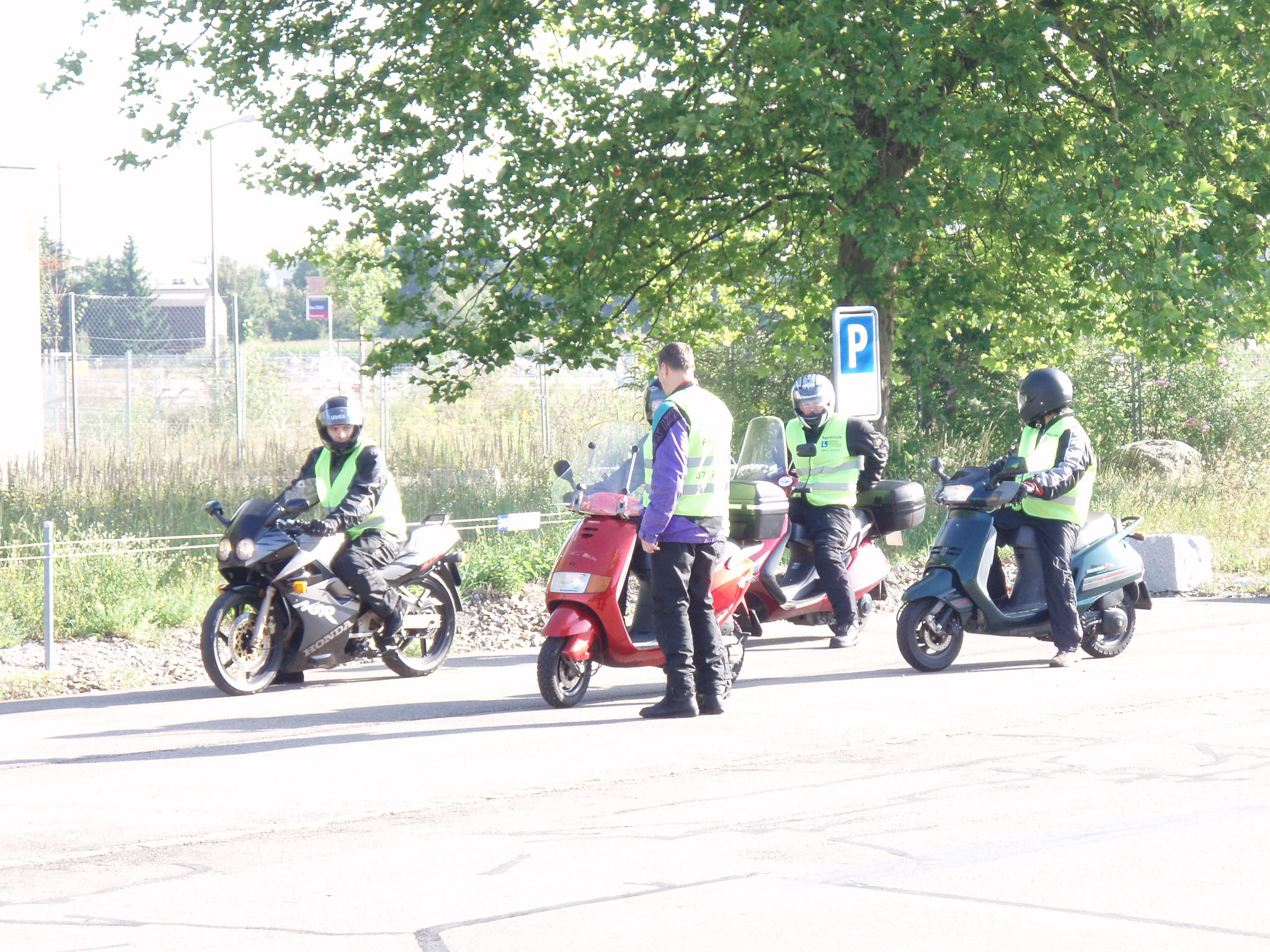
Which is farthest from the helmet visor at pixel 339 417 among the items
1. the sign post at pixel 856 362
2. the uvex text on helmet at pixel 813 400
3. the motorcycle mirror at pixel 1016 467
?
the sign post at pixel 856 362

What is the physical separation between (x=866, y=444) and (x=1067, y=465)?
202cm

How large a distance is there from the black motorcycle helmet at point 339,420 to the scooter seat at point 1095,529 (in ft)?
15.8

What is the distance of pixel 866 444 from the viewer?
12164mm

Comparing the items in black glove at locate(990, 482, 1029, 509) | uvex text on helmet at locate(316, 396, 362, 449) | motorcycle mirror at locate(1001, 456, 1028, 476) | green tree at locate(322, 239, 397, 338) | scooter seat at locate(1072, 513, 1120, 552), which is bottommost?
scooter seat at locate(1072, 513, 1120, 552)

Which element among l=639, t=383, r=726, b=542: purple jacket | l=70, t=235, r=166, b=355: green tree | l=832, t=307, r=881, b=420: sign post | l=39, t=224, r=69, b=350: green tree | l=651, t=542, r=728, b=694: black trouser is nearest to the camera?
l=639, t=383, r=726, b=542: purple jacket

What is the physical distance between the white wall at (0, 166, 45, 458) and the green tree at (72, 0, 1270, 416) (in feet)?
30.5

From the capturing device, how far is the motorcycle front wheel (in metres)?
9.85

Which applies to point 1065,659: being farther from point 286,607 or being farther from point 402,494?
point 402,494

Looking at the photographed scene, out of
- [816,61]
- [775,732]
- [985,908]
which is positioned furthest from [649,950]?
[816,61]

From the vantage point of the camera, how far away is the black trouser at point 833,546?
11.8 meters

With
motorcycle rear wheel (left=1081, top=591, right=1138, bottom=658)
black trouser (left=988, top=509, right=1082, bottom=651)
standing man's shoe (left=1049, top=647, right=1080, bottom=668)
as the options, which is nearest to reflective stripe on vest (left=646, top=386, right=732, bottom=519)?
black trouser (left=988, top=509, right=1082, bottom=651)

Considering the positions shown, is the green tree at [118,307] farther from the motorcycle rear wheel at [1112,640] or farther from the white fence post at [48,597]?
the motorcycle rear wheel at [1112,640]

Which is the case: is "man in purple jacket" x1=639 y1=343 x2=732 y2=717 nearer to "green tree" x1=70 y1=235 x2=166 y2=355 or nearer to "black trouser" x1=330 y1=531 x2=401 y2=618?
"black trouser" x1=330 y1=531 x2=401 y2=618

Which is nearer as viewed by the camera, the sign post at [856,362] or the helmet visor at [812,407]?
the helmet visor at [812,407]
